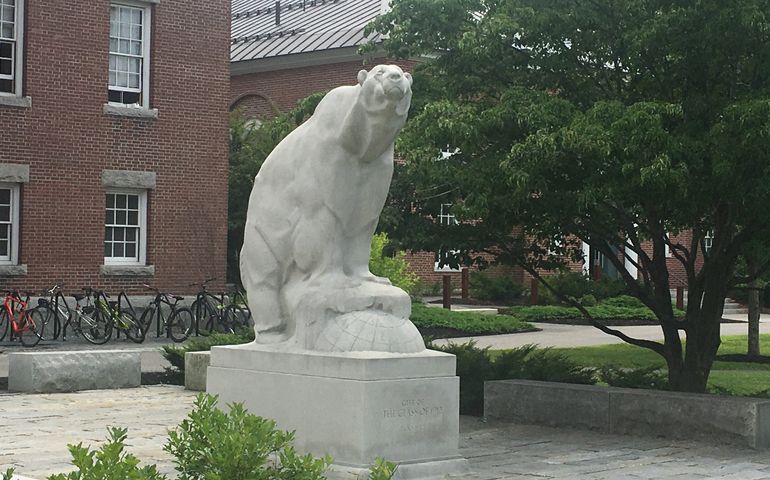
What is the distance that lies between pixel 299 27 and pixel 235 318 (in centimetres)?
1770

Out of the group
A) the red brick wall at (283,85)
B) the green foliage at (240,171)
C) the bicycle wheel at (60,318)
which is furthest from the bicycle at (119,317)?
the red brick wall at (283,85)

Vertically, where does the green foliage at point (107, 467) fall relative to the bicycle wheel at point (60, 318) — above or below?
below

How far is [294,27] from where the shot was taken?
42.0 m

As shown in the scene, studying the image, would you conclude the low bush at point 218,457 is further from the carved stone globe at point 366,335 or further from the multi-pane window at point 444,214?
the multi-pane window at point 444,214

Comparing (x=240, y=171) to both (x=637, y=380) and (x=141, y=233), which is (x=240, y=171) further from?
(x=637, y=380)

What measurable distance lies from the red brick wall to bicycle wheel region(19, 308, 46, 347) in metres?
14.6

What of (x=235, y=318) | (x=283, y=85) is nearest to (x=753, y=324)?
(x=235, y=318)

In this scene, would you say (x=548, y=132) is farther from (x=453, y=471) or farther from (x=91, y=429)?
(x=91, y=429)

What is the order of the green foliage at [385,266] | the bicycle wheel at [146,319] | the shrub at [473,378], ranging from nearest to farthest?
1. the shrub at [473,378]
2. the bicycle wheel at [146,319]
3. the green foliage at [385,266]

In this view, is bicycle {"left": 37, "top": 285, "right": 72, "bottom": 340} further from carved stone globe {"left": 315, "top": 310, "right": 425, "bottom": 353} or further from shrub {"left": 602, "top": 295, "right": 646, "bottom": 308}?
shrub {"left": 602, "top": 295, "right": 646, "bottom": 308}

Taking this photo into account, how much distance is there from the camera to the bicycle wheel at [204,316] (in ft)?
85.3

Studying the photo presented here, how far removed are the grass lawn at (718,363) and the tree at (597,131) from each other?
9.15ft

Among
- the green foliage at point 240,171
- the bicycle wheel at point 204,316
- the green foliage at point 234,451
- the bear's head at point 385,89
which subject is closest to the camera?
the green foliage at point 234,451

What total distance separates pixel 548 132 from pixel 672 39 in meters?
1.56
